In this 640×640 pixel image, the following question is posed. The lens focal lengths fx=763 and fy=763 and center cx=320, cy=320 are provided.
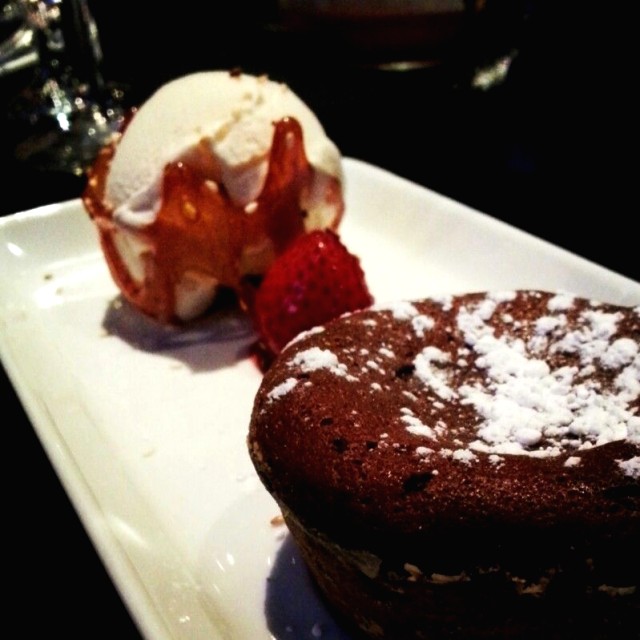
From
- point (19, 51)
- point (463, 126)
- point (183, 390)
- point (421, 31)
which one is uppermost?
point (19, 51)

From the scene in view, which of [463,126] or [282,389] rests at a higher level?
[282,389]

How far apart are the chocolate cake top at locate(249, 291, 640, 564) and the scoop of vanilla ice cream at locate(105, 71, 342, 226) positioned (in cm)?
55

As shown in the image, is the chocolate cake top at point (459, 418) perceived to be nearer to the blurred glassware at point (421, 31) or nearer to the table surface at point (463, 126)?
the table surface at point (463, 126)

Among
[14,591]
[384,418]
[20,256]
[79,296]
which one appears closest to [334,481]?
[384,418]

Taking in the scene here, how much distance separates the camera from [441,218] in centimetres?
175

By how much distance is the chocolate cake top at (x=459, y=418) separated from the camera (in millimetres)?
703

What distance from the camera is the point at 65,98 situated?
8.98 ft

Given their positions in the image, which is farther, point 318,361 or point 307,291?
point 307,291

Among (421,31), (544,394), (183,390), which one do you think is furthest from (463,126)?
(544,394)

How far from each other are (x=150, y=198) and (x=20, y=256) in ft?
1.25

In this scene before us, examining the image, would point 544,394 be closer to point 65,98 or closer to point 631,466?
point 631,466

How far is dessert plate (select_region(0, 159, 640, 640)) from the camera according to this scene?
0.90 meters

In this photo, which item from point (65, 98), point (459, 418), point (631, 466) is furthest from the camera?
point (65, 98)

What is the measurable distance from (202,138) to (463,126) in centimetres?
134
